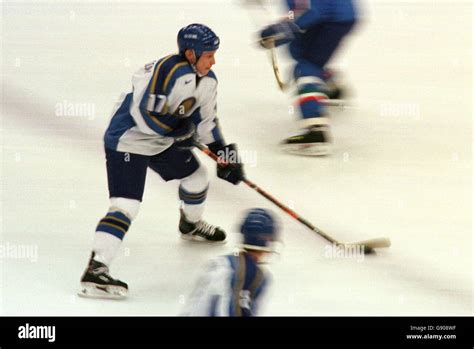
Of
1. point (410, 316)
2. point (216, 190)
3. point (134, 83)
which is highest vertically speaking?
point (134, 83)

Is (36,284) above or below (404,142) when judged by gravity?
below

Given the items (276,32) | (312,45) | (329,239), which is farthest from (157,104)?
(312,45)

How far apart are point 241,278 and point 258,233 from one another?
0.53 feet

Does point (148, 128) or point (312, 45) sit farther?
point (312, 45)

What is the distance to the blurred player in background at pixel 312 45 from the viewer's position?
21.0ft

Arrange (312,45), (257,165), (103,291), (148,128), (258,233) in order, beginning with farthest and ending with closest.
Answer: (312,45), (257,165), (148,128), (103,291), (258,233)

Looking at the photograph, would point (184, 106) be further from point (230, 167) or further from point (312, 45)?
point (312, 45)

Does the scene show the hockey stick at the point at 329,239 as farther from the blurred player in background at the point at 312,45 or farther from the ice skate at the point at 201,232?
the blurred player in background at the point at 312,45

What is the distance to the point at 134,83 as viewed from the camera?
534 cm

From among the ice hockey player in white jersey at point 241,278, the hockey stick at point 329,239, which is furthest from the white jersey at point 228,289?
the hockey stick at point 329,239

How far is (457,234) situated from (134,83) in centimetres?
147

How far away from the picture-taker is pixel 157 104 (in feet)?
17.3

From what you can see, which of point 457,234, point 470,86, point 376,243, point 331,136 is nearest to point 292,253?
point 376,243
